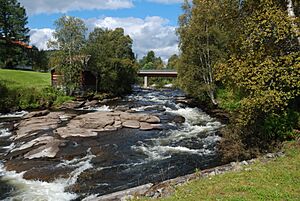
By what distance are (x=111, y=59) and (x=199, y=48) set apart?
1997cm

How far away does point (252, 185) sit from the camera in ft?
31.3

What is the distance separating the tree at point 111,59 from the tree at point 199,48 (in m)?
17.6

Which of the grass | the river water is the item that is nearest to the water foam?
the river water

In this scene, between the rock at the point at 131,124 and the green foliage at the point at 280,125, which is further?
the rock at the point at 131,124

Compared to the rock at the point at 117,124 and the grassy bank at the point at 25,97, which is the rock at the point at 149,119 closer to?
the rock at the point at 117,124

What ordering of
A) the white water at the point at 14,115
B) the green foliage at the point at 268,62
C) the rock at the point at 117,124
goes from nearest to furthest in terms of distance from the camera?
the green foliage at the point at 268,62 < the rock at the point at 117,124 < the white water at the point at 14,115

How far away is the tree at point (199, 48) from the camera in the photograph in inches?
1321

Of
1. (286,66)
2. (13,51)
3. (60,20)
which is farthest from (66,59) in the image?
(286,66)

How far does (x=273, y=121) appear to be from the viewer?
640 inches

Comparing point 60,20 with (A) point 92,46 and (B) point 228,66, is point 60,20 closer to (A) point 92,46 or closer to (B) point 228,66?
(A) point 92,46

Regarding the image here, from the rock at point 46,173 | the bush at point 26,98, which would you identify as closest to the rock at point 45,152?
the rock at point 46,173

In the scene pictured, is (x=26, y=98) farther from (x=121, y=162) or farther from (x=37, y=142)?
(x=121, y=162)

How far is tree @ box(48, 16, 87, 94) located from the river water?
18.5 meters

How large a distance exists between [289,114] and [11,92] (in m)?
33.3
